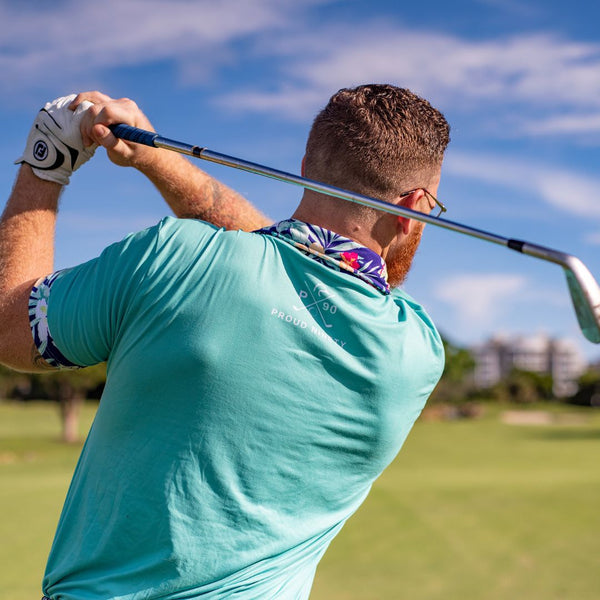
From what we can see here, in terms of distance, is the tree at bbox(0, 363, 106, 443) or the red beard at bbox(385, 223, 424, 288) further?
the tree at bbox(0, 363, 106, 443)

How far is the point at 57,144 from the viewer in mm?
1828

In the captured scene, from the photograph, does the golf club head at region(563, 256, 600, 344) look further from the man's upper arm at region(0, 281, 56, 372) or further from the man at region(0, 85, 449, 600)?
the man's upper arm at region(0, 281, 56, 372)

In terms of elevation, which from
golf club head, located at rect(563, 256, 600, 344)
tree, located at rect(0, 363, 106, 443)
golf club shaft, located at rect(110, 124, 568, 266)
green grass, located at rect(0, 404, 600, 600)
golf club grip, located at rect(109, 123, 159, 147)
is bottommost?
tree, located at rect(0, 363, 106, 443)

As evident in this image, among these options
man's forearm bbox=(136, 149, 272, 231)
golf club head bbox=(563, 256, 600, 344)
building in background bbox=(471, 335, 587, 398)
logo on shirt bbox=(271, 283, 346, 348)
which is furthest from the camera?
building in background bbox=(471, 335, 587, 398)

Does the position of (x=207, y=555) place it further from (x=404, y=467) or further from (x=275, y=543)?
(x=404, y=467)

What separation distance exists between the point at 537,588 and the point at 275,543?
899cm

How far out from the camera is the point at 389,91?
1881 millimetres

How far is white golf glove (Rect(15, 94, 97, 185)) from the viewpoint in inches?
70.3

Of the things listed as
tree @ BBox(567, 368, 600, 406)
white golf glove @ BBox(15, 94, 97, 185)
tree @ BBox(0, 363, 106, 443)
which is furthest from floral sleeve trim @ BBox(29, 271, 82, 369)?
tree @ BBox(567, 368, 600, 406)

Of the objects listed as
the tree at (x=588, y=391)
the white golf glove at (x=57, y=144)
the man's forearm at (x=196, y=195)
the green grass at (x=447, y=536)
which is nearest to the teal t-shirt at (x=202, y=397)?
the white golf glove at (x=57, y=144)

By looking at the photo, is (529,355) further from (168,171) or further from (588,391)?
(168,171)

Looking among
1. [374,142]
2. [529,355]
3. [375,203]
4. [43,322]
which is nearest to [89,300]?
[43,322]

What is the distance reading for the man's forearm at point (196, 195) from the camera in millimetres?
2215

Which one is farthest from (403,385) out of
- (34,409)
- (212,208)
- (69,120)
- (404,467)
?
(34,409)
